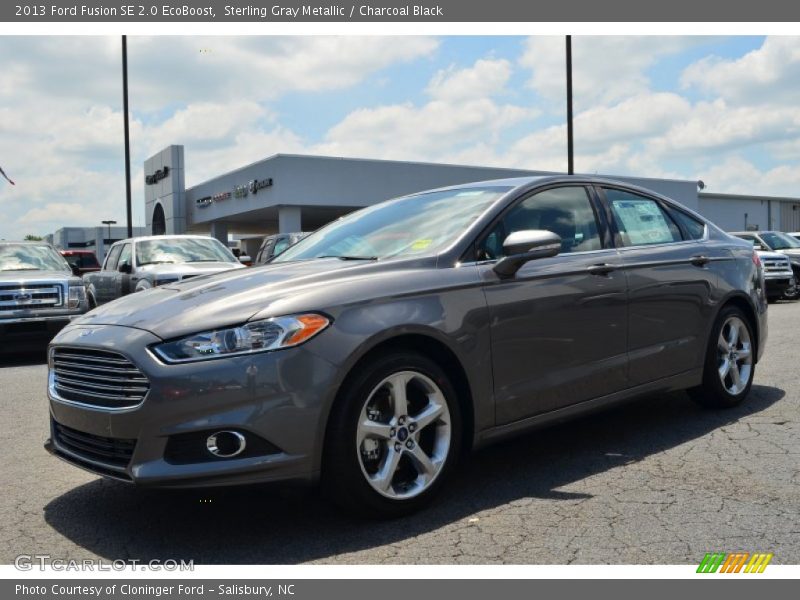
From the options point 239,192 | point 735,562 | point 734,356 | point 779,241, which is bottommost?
point 735,562

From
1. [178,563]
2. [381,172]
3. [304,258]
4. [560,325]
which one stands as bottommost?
[178,563]

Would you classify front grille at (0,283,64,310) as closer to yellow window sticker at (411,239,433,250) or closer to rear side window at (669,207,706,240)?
yellow window sticker at (411,239,433,250)

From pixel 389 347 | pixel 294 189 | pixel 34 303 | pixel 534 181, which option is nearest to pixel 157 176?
pixel 294 189

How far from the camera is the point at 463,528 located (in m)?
3.63

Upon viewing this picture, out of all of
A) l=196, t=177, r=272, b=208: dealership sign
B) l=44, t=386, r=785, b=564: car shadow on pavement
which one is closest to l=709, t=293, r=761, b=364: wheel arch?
l=44, t=386, r=785, b=564: car shadow on pavement

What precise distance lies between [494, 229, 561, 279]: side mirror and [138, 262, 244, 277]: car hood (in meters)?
7.66

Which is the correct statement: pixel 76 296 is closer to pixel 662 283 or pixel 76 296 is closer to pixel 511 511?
pixel 662 283

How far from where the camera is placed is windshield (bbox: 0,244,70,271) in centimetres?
1130

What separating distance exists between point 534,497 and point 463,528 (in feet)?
1.85

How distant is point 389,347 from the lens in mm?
3723

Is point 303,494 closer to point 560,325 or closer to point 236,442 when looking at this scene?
point 236,442

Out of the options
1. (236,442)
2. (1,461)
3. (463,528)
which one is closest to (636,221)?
(463,528)

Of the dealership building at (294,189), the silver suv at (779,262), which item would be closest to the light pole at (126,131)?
the dealership building at (294,189)

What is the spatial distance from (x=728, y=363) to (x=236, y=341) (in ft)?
12.9
